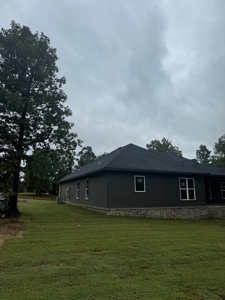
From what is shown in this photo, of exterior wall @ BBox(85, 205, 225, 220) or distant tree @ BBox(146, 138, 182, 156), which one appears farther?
distant tree @ BBox(146, 138, 182, 156)

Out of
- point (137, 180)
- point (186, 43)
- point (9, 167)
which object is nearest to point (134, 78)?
point (186, 43)

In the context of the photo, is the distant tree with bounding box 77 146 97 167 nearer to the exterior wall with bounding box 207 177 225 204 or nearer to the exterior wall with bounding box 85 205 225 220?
the exterior wall with bounding box 207 177 225 204

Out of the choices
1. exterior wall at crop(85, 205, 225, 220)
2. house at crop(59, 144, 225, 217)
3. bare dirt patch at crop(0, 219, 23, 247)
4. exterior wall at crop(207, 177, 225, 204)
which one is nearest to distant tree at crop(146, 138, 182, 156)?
exterior wall at crop(207, 177, 225, 204)

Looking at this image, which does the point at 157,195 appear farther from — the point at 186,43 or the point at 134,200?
the point at 186,43

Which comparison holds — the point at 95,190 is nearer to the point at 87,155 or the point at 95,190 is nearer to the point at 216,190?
the point at 216,190

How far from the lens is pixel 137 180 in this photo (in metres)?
14.5

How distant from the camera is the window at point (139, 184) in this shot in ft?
47.3

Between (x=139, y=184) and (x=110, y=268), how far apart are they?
33.9 ft

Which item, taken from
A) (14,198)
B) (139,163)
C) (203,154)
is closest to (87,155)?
(203,154)

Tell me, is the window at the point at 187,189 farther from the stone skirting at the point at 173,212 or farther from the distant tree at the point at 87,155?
the distant tree at the point at 87,155

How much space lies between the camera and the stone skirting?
13.7 metres

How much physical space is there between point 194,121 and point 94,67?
16626 mm

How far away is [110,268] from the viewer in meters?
4.43

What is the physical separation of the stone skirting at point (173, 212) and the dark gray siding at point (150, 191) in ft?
0.93
